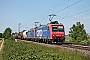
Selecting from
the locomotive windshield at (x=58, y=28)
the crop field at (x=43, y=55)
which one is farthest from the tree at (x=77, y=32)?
the crop field at (x=43, y=55)

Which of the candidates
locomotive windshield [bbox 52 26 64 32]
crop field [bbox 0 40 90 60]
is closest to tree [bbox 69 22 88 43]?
locomotive windshield [bbox 52 26 64 32]

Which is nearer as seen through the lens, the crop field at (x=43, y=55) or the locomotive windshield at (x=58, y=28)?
the crop field at (x=43, y=55)

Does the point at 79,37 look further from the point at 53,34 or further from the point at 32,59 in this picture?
the point at 32,59

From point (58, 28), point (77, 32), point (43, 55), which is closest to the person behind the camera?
point (43, 55)

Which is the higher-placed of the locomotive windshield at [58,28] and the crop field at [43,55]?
the locomotive windshield at [58,28]

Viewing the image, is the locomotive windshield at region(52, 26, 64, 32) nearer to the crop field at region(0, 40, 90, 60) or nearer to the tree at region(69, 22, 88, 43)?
the crop field at region(0, 40, 90, 60)

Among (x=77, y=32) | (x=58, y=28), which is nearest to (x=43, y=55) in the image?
(x=58, y=28)

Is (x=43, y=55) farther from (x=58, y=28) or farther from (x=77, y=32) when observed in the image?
(x=77, y=32)

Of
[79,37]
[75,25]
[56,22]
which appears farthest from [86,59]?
[75,25]

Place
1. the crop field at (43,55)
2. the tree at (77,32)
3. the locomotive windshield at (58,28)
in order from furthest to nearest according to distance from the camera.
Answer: the tree at (77,32) < the locomotive windshield at (58,28) < the crop field at (43,55)

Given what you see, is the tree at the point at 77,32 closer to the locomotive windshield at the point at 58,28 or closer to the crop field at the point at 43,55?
the locomotive windshield at the point at 58,28

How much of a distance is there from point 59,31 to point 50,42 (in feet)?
9.93

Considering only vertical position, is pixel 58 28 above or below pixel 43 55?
above

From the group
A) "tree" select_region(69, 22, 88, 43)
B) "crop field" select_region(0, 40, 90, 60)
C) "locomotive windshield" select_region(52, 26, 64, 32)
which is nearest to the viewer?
"crop field" select_region(0, 40, 90, 60)
